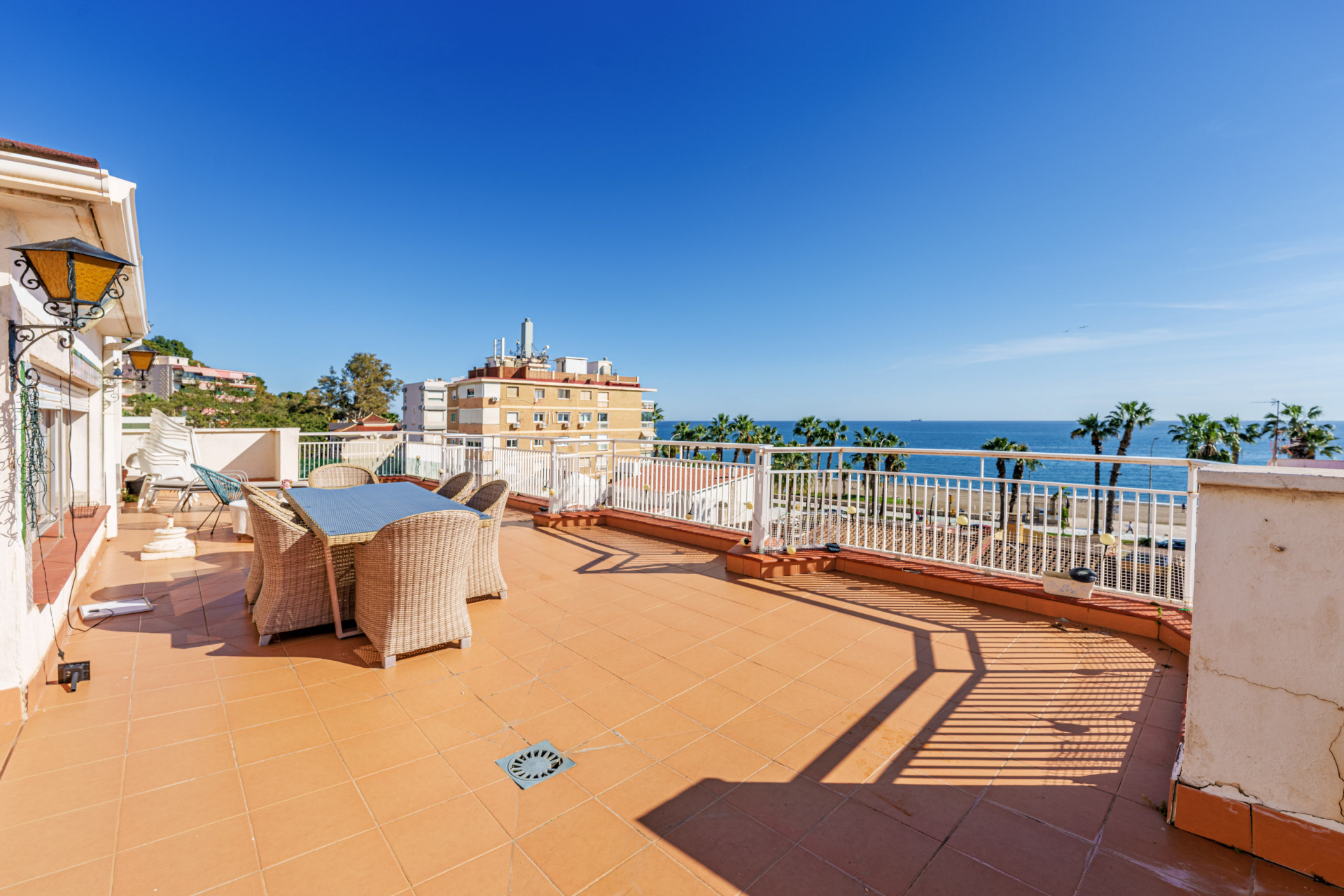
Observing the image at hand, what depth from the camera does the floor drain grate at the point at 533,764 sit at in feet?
6.61

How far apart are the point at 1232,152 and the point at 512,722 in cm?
3130

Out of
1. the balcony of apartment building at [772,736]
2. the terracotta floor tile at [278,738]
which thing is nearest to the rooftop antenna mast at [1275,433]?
the balcony of apartment building at [772,736]

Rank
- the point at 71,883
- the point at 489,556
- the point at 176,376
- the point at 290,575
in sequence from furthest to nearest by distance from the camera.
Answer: the point at 176,376
the point at 489,556
the point at 290,575
the point at 71,883

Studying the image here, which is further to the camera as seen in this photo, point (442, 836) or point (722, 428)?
point (722, 428)

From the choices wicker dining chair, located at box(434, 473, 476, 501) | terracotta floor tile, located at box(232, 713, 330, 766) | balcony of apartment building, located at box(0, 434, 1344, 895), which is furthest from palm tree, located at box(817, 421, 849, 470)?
→ terracotta floor tile, located at box(232, 713, 330, 766)

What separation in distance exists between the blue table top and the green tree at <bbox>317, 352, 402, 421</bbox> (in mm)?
50745

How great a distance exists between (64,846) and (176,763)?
17.5 inches

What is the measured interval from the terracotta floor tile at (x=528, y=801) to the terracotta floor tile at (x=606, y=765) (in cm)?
5

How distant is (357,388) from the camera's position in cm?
4853

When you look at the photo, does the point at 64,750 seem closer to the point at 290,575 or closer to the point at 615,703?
the point at 290,575

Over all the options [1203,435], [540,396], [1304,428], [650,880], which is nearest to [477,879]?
[650,880]

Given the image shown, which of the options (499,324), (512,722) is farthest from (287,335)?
(512,722)

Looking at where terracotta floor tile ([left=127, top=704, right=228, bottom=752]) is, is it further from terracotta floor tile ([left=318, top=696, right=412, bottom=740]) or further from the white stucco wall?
the white stucco wall

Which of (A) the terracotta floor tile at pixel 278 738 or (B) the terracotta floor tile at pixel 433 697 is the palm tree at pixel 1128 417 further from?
(A) the terracotta floor tile at pixel 278 738
